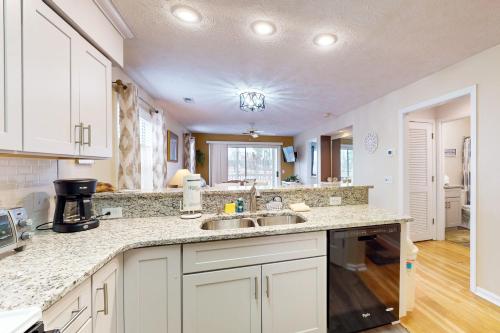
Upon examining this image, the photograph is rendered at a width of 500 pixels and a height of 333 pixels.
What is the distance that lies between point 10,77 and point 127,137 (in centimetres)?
143

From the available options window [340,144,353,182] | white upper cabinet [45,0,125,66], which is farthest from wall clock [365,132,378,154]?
white upper cabinet [45,0,125,66]

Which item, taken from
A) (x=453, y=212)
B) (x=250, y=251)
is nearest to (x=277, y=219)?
(x=250, y=251)

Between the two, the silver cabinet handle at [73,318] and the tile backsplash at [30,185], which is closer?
the silver cabinet handle at [73,318]

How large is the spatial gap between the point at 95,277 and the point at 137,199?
2.65 feet

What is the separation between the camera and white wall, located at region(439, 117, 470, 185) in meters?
4.41

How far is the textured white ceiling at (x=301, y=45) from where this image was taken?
1476mm

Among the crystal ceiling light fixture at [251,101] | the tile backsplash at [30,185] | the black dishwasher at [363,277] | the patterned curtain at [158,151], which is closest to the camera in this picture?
the tile backsplash at [30,185]

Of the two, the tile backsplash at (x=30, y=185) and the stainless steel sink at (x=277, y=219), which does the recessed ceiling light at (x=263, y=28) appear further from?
the tile backsplash at (x=30, y=185)

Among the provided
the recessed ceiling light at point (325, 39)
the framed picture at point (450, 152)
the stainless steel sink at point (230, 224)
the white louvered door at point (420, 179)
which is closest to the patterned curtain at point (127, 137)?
the stainless steel sink at point (230, 224)

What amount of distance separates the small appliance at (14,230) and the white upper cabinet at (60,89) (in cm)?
30

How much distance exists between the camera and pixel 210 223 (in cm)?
167

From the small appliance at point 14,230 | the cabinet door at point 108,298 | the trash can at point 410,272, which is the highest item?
the small appliance at point 14,230

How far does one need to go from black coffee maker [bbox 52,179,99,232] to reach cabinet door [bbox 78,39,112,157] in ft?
0.63

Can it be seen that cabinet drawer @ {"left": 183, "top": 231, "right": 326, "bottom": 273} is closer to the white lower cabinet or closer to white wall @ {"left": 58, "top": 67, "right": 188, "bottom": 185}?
the white lower cabinet
